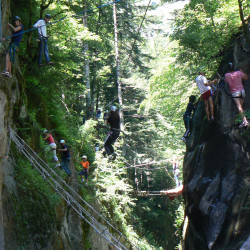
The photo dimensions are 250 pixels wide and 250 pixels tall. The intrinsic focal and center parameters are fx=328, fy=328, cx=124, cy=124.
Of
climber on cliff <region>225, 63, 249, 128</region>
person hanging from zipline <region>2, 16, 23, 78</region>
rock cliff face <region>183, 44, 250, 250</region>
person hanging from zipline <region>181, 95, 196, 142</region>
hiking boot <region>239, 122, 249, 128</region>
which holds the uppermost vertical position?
person hanging from zipline <region>2, 16, 23, 78</region>

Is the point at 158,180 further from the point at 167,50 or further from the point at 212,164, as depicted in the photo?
the point at 212,164

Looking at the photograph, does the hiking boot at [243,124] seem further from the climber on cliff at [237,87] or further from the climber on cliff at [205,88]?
the climber on cliff at [205,88]

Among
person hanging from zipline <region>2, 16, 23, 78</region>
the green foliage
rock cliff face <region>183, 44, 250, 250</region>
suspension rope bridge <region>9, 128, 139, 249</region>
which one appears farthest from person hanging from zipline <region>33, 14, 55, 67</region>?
rock cliff face <region>183, 44, 250, 250</region>

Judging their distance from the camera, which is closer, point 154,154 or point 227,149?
point 227,149

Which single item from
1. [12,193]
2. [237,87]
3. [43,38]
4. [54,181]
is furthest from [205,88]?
[12,193]

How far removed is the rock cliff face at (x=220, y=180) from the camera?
771 centimetres

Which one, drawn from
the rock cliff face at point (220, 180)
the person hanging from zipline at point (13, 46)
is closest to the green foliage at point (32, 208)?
the person hanging from zipline at point (13, 46)

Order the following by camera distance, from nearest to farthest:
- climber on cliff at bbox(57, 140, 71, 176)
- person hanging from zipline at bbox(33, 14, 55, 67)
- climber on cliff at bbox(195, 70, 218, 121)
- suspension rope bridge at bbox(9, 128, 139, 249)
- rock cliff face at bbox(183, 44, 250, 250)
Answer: rock cliff face at bbox(183, 44, 250, 250) → suspension rope bridge at bbox(9, 128, 139, 249) → person hanging from zipline at bbox(33, 14, 55, 67) → climber on cliff at bbox(195, 70, 218, 121) → climber on cliff at bbox(57, 140, 71, 176)

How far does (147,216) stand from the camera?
24359 millimetres

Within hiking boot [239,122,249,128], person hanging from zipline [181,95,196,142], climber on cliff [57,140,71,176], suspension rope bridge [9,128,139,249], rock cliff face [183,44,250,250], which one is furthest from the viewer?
person hanging from zipline [181,95,196,142]

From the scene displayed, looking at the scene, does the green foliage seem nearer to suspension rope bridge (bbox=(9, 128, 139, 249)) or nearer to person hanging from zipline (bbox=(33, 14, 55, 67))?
suspension rope bridge (bbox=(9, 128, 139, 249))

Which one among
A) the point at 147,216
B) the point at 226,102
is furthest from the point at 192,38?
the point at 147,216

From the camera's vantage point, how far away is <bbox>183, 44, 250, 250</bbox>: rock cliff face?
7711 mm

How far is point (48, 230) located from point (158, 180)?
19.0 meters
